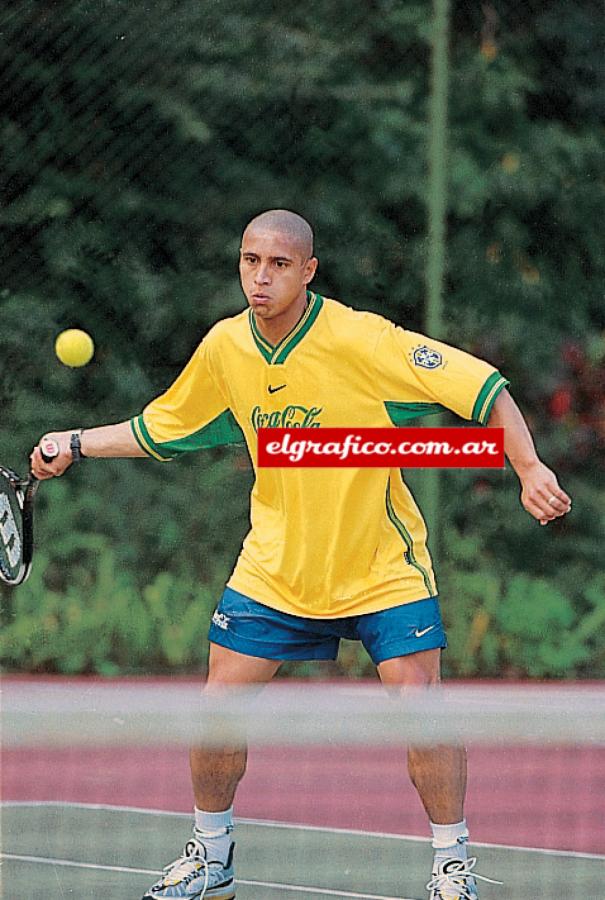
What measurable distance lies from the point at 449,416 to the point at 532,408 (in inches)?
9.1

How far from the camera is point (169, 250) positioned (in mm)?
3586

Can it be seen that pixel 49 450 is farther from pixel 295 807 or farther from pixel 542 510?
pixel 295 807

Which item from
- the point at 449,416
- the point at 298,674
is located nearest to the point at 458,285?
the point at 449,416

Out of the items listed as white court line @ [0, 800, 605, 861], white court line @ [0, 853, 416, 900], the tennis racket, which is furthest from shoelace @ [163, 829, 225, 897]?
white court line @ [0, 800, 605, 861]

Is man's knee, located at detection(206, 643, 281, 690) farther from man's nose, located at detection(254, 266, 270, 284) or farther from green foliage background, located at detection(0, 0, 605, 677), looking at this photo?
green foliage background, located at detection(0, 0, 605, 677)

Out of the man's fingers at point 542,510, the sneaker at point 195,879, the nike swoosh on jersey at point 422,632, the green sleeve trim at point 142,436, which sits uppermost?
the green sleeve trim at point 142,436

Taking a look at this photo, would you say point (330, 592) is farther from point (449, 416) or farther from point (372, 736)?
point (449, 416)

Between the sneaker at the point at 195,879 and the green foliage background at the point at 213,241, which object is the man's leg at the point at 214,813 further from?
the green foliage background at the point at 213,241

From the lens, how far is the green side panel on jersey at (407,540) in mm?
2047

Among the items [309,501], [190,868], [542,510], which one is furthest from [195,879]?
[542,510]

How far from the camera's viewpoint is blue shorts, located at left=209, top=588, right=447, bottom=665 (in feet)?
6.49

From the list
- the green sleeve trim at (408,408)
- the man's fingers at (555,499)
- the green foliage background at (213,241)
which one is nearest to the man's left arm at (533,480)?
the man's fingers at (555,499)

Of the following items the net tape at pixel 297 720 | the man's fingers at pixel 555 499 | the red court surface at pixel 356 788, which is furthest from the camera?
the red court surface at pixel 356 788

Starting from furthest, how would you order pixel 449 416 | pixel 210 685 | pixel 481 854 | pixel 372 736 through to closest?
pixel 449 416
pixel 481 854
pixel 210 685
pixel 372 736
